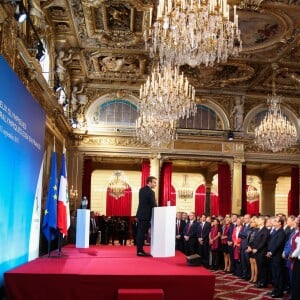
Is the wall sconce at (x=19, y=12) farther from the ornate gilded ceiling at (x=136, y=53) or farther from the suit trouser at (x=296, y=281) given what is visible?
the suit trouser at (x=296, y=281)

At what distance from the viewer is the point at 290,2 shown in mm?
11016

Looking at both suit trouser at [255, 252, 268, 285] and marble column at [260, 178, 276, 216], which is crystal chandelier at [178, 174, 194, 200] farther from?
suit trouser at [255, 252, 268, 285]

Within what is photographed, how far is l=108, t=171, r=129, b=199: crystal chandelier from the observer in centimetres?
2467

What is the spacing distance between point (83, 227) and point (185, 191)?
53.2ft

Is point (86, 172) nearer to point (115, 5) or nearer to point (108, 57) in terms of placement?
point (108, 57)

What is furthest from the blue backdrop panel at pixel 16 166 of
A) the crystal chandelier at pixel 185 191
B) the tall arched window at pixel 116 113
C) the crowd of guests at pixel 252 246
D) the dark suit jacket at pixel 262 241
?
the crystal chandelier at pixel 185 191

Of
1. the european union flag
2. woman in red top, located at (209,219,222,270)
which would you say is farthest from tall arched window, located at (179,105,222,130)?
the european union flag

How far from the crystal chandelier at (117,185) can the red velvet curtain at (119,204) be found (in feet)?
1.60

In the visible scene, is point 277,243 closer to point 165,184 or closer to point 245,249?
point 245,249

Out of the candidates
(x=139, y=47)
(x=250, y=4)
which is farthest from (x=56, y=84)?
(x=250, y=4)

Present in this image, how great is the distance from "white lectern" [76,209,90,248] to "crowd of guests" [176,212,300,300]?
363 centimetres

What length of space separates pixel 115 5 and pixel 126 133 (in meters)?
6.79

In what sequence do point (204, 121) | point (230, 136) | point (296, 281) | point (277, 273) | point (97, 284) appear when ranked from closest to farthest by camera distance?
1. point (97, 284)
2. point (296, 281)
3. point (277, 273)
4. point (230, 136)
5. point (204, 121)

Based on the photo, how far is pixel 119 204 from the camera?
25.5 m
